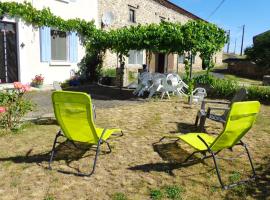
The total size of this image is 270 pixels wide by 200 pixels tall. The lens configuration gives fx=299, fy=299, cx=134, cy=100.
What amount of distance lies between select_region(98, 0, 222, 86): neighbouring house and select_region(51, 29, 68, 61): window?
2.94 metres

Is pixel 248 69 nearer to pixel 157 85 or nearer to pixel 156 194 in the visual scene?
pixel 157 85

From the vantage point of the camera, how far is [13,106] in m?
6.21

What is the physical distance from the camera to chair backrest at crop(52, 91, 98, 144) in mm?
4098

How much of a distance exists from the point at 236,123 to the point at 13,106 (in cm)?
446

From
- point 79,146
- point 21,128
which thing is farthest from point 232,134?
point 21,128

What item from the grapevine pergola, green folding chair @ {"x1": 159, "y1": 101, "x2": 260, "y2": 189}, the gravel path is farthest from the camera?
the grapevine pergola

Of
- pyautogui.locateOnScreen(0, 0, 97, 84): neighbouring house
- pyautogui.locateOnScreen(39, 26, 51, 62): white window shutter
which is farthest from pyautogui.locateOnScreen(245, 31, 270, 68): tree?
pyautogui.locateOnScreen(39, 26, 51, 62): white window shutter

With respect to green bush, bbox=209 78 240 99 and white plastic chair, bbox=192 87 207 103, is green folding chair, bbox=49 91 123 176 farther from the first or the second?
green bush, bbox=209 78 240 99

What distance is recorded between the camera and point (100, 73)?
53.8 ft

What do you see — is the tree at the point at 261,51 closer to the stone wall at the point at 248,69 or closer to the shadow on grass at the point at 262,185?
the stone wall at the point at 248,69

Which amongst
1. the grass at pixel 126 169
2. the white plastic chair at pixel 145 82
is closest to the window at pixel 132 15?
the white plastic chair at pixel 145 82

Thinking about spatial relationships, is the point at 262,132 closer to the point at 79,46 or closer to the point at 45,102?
the point at 45,102

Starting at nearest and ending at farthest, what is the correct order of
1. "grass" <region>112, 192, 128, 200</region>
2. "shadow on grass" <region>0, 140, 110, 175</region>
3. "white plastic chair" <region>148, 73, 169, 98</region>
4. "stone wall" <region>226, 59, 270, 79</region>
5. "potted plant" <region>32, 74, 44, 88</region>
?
1. "grass" <region>112, 192, 128, 200</region>
2. "shadow on grass" <region>0, 140, 110, 175</region>
3. "white plastic chair" <region>148, 73, 169, 98</region>
4. "potted plant" <region>32, 74, 44, 88</region>
5. "stone wall" <region>226, 59, 270, 79</region>

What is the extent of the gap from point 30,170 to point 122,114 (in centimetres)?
423
